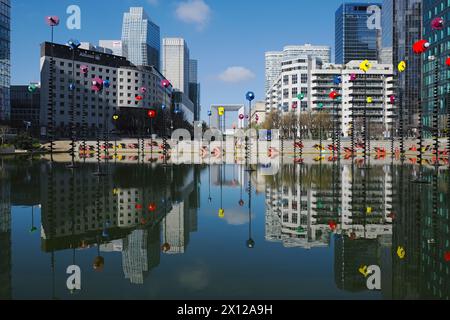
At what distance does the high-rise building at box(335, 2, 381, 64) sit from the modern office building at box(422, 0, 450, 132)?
373 feet

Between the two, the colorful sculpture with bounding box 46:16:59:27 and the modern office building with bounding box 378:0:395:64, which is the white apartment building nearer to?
the modern office building with bounding box 378:0:395:64

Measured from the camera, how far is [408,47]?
111m

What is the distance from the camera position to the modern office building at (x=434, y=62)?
64.9m

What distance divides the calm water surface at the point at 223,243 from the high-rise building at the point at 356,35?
588 ft

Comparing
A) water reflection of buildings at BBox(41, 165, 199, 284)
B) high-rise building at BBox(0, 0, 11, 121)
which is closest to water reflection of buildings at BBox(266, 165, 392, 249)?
water reflection of buildings at BBox(41, 165, 199, 284)

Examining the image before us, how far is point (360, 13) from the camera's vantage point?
18275 centimetres

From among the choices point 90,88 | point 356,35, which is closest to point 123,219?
point 90,88

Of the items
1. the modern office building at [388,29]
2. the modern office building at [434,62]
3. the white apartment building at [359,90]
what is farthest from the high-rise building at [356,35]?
the modern office building at [434,62]

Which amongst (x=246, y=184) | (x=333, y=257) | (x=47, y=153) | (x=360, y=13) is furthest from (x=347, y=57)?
(x=333, y=257)

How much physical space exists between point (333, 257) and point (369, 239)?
1.83 m

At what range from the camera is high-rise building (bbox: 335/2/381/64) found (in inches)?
7141

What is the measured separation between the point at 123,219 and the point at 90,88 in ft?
321

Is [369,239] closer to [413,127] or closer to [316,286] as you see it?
[316,286]
